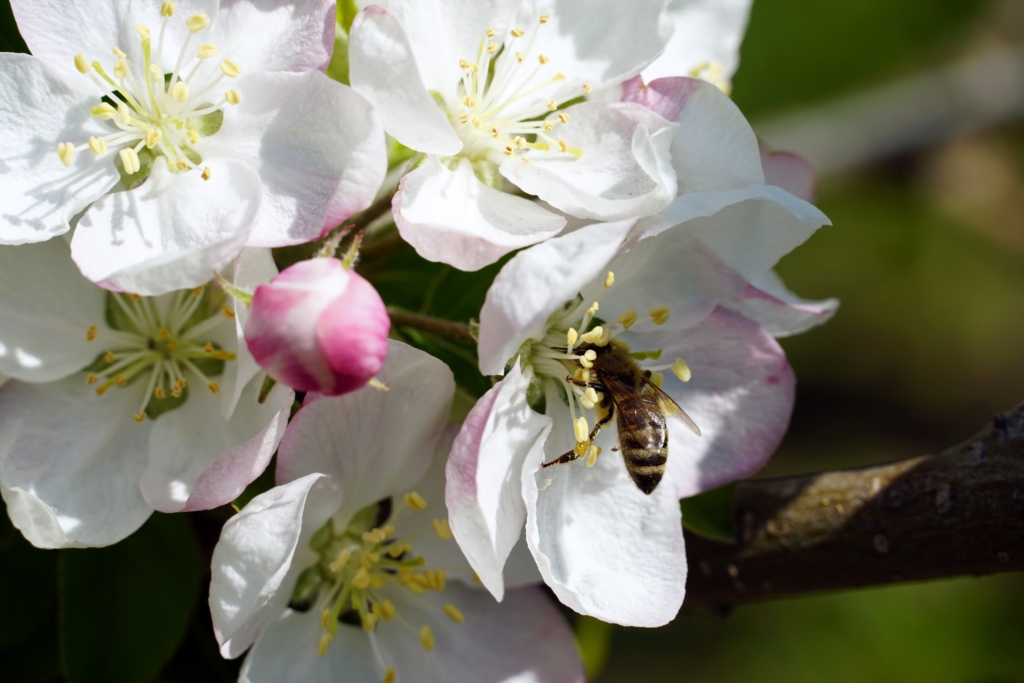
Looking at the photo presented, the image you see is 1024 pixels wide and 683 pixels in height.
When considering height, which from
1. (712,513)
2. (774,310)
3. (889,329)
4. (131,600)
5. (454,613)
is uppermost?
(774,310)

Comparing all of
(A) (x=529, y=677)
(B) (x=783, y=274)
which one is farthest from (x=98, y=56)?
(B) (x=783, y=274)

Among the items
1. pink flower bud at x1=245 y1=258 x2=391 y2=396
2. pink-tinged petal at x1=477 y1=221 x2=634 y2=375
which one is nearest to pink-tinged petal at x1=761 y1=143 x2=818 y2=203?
pink-tinged petal at x1=477 y1=221 x2=634 y2=375

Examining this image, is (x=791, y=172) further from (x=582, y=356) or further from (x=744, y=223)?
(x=582, y=356)

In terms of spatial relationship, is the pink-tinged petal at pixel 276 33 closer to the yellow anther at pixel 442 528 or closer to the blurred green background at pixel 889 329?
the yellow anther at pixel 442 528

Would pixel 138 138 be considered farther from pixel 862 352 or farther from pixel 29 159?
pixel 862 352

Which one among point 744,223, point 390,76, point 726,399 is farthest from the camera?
point 726,399

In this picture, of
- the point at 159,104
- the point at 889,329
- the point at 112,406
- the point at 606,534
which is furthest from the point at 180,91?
the point at 889,329

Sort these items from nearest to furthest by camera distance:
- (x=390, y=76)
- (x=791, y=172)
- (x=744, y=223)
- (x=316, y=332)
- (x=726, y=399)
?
1. (x=316, y=332)
2. (x=390, y=76)
3. (x=744, y=223)
4. (x=726, y=399)
5. (x=791, y=172)

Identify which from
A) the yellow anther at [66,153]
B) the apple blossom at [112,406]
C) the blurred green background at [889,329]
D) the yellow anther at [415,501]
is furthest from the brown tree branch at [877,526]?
the blurred green background at [889,329]
